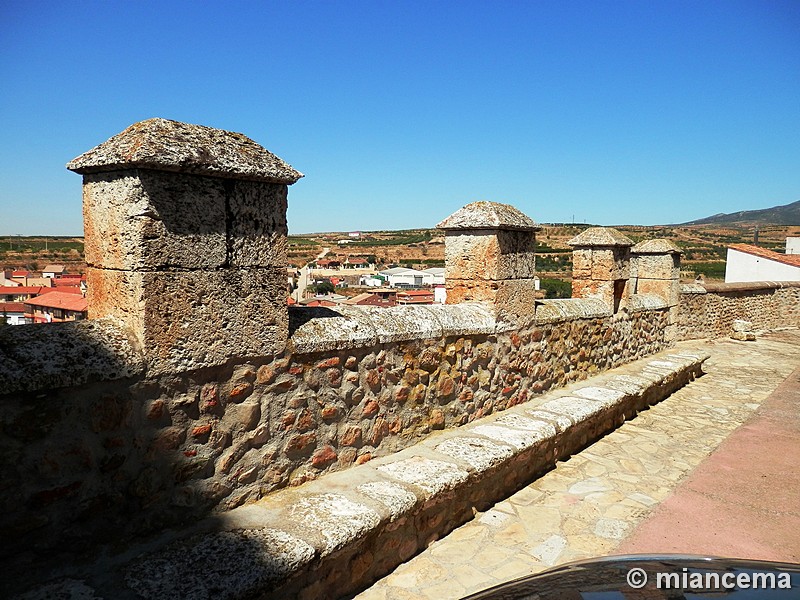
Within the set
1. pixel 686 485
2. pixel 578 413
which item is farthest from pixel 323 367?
pixel 686 485

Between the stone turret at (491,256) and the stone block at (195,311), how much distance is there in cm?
217

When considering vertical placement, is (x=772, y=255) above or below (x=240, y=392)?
above

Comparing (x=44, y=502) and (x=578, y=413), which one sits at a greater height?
(x=44, y=502)

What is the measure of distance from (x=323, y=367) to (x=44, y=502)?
1476 mm

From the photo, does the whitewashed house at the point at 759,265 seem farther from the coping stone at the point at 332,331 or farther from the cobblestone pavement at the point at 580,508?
the coping stone at the point at 332,331

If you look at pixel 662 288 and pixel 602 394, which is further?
pixel 662 288

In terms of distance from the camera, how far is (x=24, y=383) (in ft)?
6.63

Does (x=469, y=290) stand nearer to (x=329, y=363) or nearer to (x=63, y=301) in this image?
(x=329, y=363)

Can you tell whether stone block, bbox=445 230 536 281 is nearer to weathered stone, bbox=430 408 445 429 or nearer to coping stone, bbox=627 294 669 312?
weathered stone, bbox=430 408 445 429

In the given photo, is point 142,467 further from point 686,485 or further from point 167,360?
point 686,485

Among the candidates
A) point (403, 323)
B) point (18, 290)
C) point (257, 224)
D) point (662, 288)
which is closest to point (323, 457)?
point (403, 323)

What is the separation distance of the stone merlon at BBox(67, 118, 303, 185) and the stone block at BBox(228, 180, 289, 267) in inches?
2.8

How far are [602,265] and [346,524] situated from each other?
522 cm

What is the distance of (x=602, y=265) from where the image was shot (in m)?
6.74
